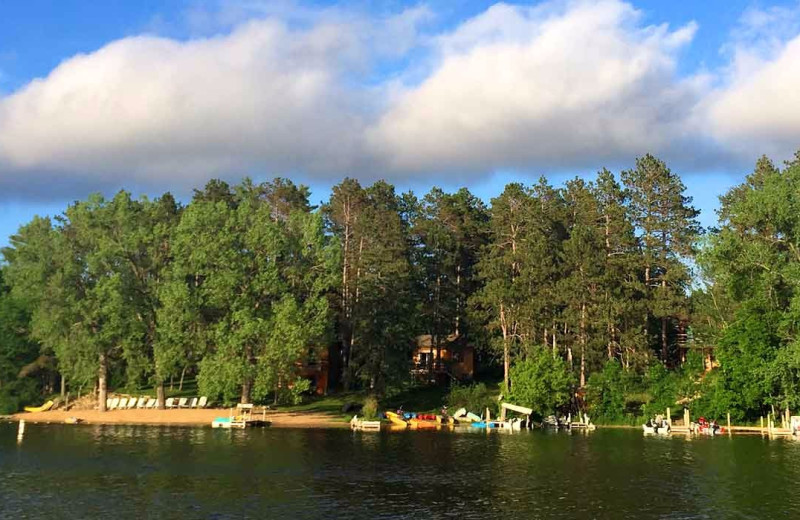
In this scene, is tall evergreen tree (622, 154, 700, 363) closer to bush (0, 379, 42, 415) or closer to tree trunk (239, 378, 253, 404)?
tree trunk (239, 378, 253, 404)

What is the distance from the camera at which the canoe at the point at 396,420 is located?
79.1 m

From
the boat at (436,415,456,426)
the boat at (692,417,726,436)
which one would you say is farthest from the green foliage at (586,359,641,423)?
the boat at (436,415,456,426)

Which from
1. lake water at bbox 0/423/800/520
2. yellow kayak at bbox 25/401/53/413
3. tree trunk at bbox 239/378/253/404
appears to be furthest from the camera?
yellow kayak at bbox 25/401/53/413

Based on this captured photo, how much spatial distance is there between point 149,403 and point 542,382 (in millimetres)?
45263

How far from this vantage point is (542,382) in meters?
78.7

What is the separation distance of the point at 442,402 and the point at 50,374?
5452cm

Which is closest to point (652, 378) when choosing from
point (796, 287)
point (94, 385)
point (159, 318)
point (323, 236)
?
point (796, 287)

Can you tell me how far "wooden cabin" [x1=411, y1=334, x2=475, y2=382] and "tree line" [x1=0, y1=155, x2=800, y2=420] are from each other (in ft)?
10.3

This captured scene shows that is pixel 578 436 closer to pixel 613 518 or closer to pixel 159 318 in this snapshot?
pixel 613 518

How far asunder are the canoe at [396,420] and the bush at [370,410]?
142 cm

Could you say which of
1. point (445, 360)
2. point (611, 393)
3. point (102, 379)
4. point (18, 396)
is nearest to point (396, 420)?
point (445, 360)

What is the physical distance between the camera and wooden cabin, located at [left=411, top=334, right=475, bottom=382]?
99.8 m

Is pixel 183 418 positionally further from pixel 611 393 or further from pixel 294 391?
pixel 611 393

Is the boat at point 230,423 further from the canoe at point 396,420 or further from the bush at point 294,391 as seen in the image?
the canoe at point 396,420
